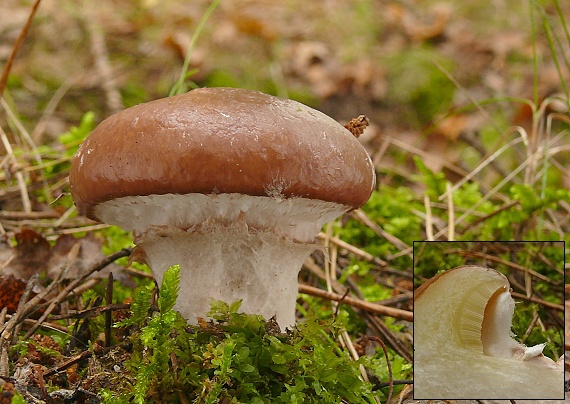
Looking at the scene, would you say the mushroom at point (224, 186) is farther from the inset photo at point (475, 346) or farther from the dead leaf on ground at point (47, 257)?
the dead leaf on ground at point (47, 257)

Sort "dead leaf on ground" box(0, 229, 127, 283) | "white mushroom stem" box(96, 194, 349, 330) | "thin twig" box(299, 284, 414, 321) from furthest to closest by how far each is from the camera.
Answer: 1. "dead leaf on ground" box(0, 229, 127, 283)
2. "thin twig" box(299, 284, 414, 321)
3. "white mushroom stem" box(96, 194, 349, 330)

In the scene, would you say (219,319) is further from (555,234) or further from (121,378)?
(555,234)

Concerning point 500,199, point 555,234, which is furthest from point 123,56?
point 555,234

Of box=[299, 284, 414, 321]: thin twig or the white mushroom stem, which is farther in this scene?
box=[299, 284, 414, 321]: thin twig

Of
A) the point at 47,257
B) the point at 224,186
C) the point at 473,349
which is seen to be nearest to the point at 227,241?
the point at 224,186

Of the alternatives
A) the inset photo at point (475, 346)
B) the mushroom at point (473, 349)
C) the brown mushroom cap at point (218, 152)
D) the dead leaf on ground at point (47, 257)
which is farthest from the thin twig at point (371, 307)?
the dead leaf on ground at point (47, 257)

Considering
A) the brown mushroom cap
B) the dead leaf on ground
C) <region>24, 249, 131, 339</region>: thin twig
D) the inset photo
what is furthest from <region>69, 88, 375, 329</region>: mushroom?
the dead leaf on ground

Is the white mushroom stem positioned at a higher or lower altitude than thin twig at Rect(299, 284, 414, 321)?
higher

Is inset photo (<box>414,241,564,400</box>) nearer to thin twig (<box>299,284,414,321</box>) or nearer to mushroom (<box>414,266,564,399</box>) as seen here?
mushroom (<box>414,266,564,399</box>)
